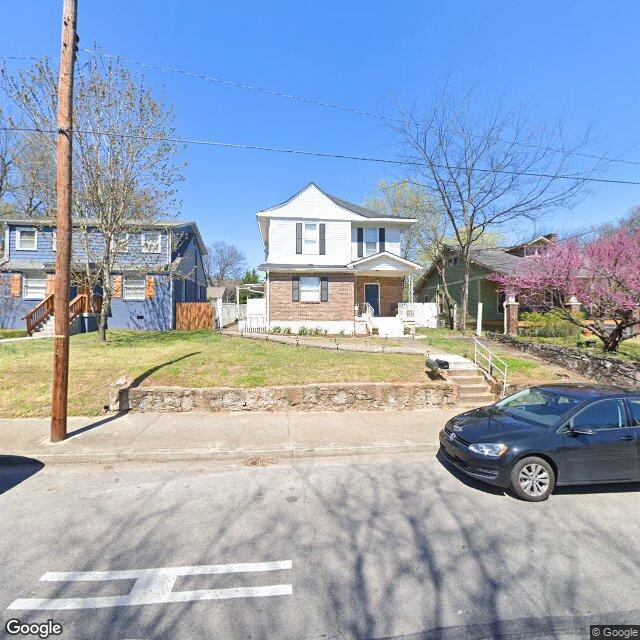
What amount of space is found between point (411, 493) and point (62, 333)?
21.1 ft

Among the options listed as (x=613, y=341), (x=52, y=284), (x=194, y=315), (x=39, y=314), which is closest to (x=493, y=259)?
(x=613, y=341)

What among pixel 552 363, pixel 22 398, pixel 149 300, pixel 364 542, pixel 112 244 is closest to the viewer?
pixel 364 542

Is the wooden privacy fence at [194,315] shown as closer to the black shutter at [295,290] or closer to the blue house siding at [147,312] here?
the blue house siding at [147,312]

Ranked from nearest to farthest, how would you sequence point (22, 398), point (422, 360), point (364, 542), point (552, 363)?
1. point (364, 542)
2. point (22, 398)
3. point (422, 360)
4. point (552, 363)

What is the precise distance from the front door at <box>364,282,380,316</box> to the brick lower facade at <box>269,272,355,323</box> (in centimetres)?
268

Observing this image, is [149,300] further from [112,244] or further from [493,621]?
[493,621]

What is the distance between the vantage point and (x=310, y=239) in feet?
65.5

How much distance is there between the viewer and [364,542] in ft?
11.8

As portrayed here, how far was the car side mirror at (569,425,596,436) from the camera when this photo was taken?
4.71 meters

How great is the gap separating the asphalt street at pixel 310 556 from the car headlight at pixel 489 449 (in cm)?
56

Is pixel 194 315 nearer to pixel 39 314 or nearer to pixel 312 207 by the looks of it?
pixel 39 314

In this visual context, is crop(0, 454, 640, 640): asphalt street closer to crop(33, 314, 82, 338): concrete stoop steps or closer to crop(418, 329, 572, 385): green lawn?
crop(418, 329, 572, 385): green lawn

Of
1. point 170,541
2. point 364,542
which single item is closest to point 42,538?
point 170,541

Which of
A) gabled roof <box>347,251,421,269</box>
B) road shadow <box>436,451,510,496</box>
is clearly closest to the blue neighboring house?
gabled roof <box>347,251,421,269</box>
